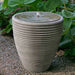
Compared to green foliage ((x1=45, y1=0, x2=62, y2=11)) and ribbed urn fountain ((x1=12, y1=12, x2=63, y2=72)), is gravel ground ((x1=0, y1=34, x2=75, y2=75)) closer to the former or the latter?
ribbed urn fountain ((x1=12, y1=12, x2=63, y2=72))

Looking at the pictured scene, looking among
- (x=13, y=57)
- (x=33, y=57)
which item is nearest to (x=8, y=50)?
(x=13, y=57)

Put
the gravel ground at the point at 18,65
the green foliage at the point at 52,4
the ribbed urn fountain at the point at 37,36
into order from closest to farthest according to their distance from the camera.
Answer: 1. the ribbed urn fountain at the point at 37,36
2. the gravel ground at the point at 18,65
3. the green foliage at the point at 52,4

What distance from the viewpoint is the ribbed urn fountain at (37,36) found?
5.48 feet

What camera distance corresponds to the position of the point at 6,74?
1991mm

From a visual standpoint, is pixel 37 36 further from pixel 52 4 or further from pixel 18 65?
pixel 52 4

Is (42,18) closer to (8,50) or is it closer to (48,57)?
(48,57)

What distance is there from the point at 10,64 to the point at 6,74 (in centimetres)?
22

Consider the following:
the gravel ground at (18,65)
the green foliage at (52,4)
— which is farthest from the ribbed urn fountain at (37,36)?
the green foliage at (52,4)

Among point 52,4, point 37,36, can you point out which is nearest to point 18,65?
point 37,36

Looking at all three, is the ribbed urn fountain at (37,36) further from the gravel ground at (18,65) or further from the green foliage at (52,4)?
the green foliage at (52,4)

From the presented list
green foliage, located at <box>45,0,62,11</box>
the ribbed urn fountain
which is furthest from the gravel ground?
green foliage, located at <box>45,0,62,11</box>

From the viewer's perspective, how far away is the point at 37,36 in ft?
5.49

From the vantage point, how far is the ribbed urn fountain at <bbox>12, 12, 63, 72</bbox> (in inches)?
65.7

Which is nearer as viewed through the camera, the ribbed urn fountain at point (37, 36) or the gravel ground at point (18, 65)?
the ribbed urn fountain at point (37, 36)
